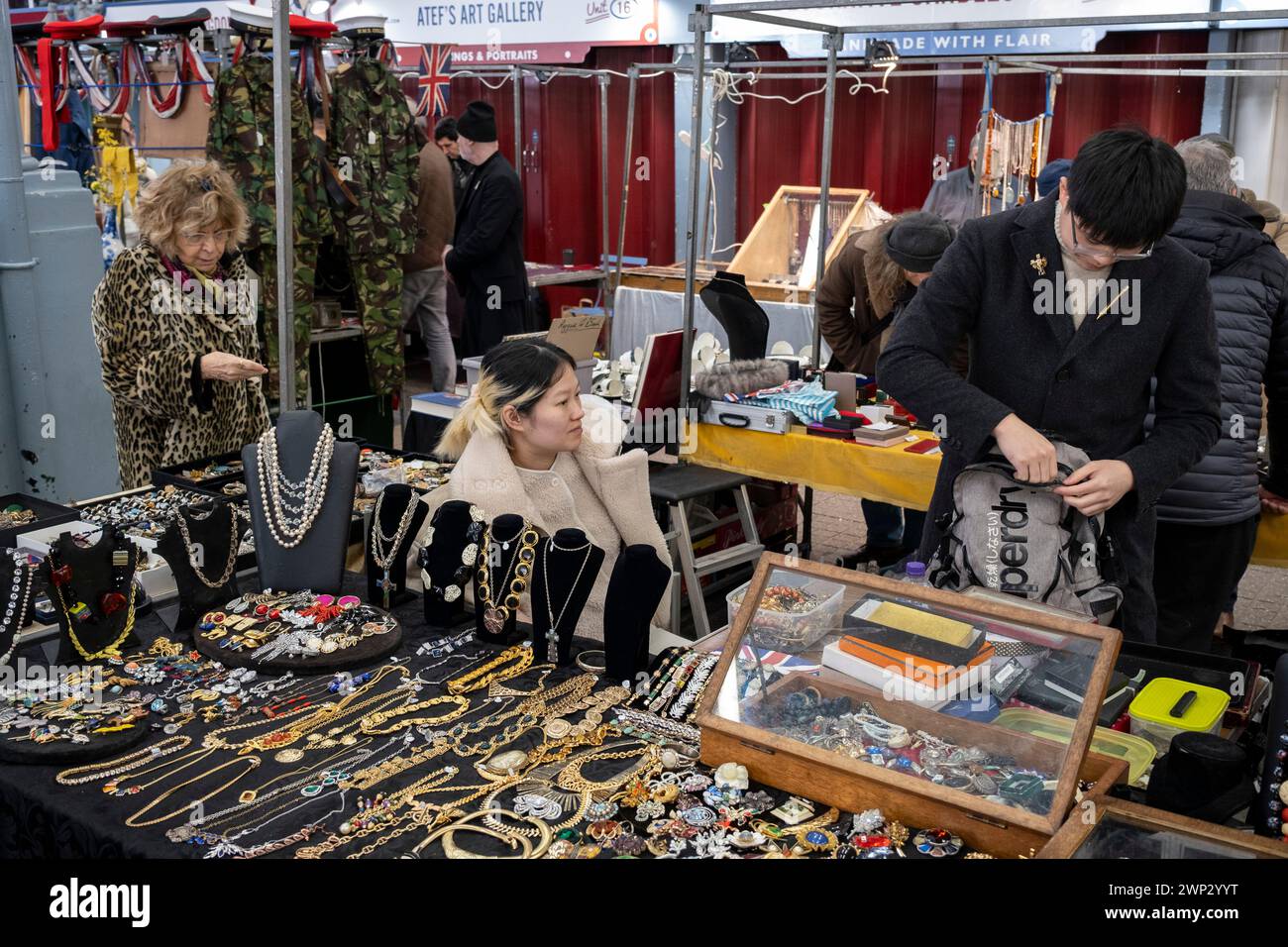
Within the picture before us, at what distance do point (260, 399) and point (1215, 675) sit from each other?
2820 millimetres

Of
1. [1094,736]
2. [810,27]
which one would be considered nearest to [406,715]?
[1094,736]

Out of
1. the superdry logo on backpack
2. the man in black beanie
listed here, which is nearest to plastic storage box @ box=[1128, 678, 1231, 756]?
the superdry logo on backpack

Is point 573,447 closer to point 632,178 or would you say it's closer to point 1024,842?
point 1024,842

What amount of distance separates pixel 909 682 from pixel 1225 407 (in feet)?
5.34

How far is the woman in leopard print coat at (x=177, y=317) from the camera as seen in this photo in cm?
341

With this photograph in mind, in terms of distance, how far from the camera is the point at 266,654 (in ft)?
7.47

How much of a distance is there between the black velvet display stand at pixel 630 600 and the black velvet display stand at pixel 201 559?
832mm

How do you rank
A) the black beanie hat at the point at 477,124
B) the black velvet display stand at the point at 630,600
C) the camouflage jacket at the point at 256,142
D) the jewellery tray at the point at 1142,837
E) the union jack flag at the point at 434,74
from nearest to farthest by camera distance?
1. the jewellery tray at the point at 1142,837
2. the black velvet display stand at the point at 630,600
3. the camouflage jacket at the point at 256,142
4. the black beanie hat at the point at 477,124
5. the union jack flag at the point at 434,74

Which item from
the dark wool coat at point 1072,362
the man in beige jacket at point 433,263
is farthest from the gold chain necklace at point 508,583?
the man in beige jacket at point 433,263

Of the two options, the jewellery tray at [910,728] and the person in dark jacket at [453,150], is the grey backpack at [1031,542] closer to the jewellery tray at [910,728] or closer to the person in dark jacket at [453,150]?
the jewellery tray at [910,728]

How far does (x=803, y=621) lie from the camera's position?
1.94 m

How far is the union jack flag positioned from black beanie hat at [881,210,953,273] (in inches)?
218

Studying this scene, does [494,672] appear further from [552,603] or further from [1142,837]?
[1142,837]
